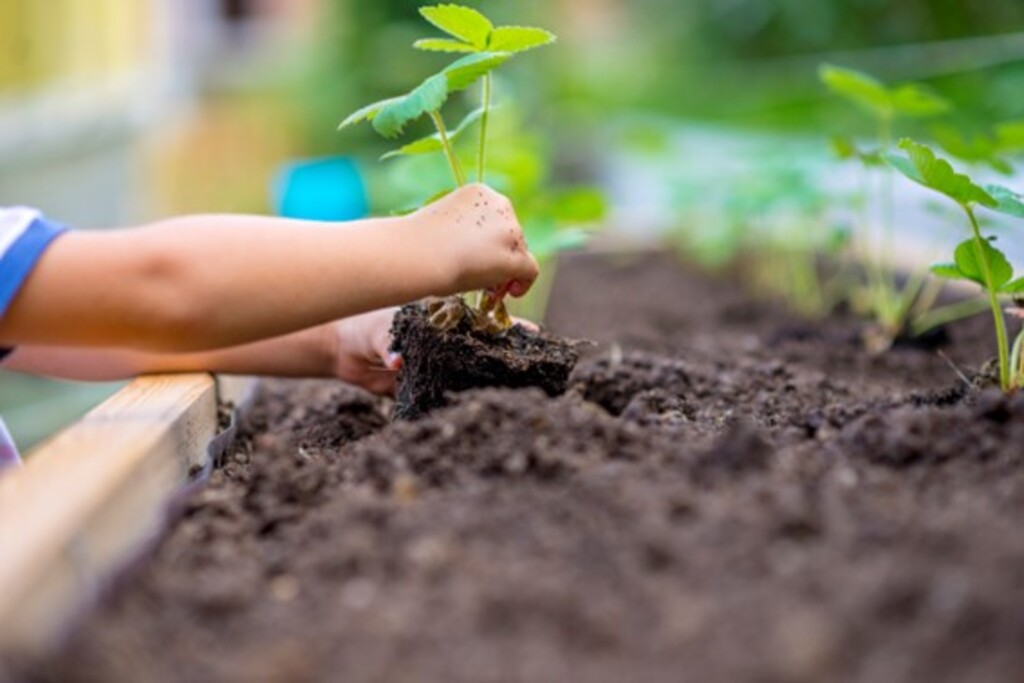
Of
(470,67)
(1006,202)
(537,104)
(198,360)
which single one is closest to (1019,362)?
(1006,202)

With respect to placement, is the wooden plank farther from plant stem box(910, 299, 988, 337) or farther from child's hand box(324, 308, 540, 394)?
plant stem box(910, 299, 988, 337)

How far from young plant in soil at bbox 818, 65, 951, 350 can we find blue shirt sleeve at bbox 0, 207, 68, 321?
1.02 metres

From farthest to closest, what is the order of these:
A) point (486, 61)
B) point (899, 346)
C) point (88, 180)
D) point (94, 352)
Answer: point (88, 180)
point (899, 346)
point (94, 352)
point (486, 61)

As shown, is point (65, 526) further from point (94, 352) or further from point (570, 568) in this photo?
point (94, 352)

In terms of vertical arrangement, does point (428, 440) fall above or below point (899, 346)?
above

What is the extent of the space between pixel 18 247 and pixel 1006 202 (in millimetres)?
1004

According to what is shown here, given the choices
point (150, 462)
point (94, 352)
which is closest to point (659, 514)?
point (150, 462)

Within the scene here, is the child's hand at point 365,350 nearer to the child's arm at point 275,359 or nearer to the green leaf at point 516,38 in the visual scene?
the child's arm at point 275,359

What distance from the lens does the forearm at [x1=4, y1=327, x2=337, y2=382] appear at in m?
1.66

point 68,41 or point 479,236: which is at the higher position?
point 479,236

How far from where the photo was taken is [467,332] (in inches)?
58.0

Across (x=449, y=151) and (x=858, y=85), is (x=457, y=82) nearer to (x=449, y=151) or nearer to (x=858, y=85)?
(x=449, y=151)

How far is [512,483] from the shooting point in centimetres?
106

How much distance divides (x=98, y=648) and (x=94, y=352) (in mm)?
920
